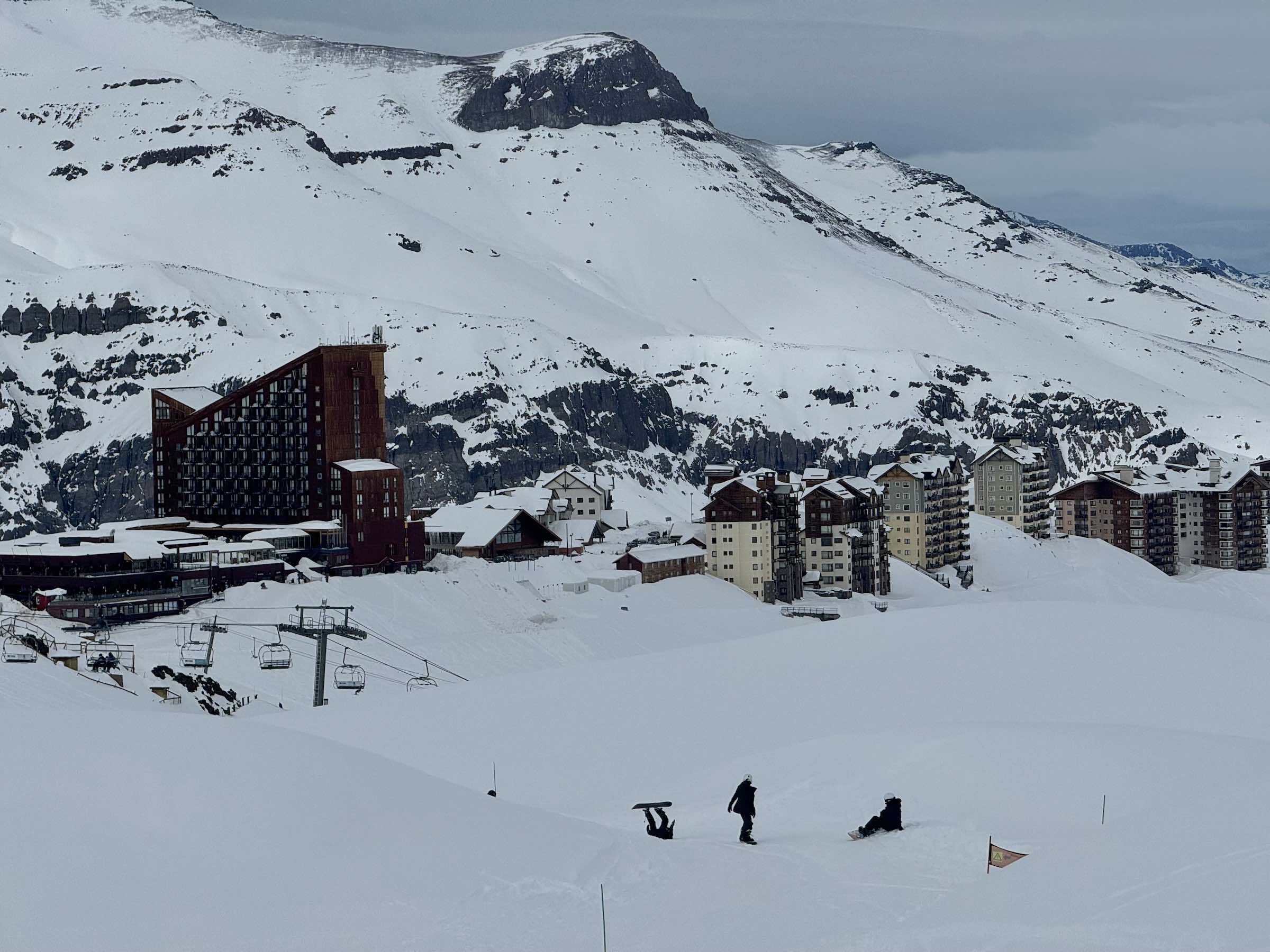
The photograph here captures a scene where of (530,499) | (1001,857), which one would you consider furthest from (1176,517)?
(1001,857)

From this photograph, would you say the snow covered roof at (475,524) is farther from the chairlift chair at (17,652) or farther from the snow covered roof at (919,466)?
the chairlift chair at (17,652)

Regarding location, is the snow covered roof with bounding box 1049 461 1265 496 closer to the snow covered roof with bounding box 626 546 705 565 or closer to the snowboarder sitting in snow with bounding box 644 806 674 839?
the snow covered roof with bounding box 626 546 705 565

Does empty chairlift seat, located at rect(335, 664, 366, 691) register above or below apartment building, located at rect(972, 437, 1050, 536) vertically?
below

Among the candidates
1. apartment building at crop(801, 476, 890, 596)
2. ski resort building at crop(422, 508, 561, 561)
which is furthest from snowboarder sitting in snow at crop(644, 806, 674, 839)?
apartment building at crop(801, 476, 890, 596)

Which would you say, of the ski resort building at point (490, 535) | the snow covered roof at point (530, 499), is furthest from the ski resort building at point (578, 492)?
the ski resort building at point (490, 535)

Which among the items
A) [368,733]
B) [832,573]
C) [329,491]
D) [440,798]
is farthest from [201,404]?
[440,798]

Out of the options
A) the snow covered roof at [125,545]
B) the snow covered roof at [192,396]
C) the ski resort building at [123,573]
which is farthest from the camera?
the snow covered roof at [192,396]

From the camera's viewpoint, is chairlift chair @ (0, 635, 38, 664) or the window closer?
chairlift chair @ (0, 635, 38, 664)

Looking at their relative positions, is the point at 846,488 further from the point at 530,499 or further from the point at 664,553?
the point at 530,499
